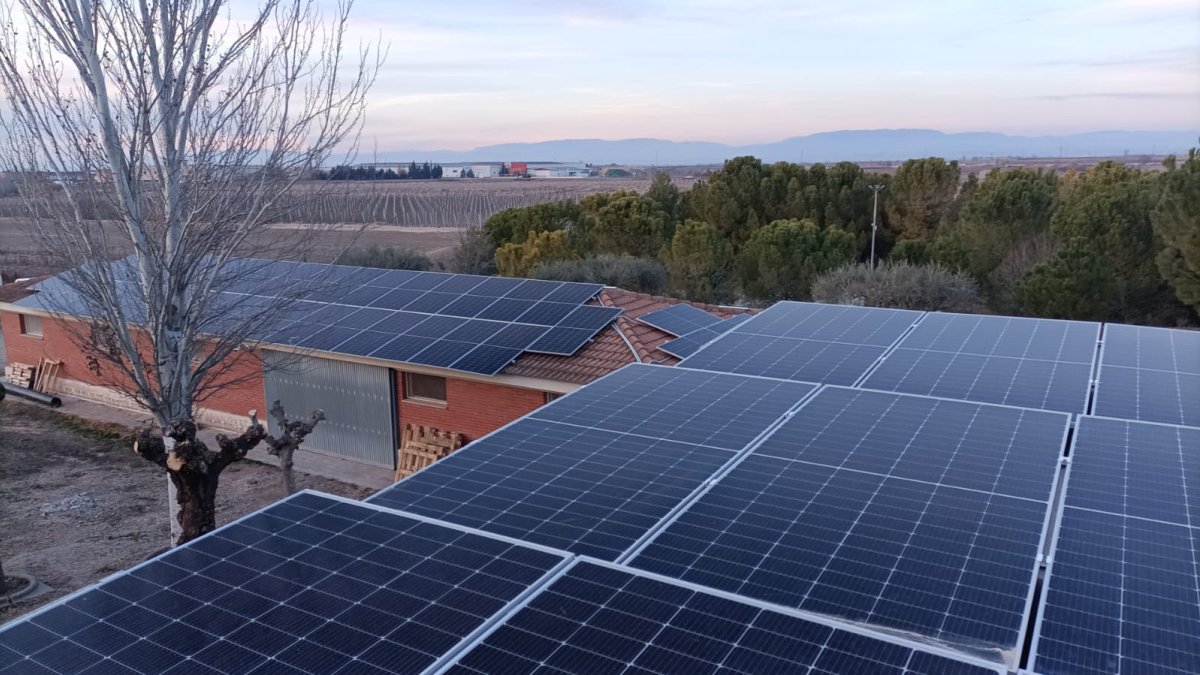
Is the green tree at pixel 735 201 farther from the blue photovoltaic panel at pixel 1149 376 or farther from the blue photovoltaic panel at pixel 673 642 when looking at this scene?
the blue photovoltaic panel at pixel 673 642

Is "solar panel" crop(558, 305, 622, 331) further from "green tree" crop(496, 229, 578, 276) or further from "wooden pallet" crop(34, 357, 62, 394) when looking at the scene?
"wooden pallet" crop(34, 357, 62, 394)

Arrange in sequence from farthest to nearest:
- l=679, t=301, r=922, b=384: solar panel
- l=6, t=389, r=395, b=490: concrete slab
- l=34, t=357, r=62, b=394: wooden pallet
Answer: l=34, t=357, r=62, b=394: wooden pallet → l=6, t=389, r=395, b=490: concrete slab → l=679, t=301, r=922, b=384: solar panel

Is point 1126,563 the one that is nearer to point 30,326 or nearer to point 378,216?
point 30,326

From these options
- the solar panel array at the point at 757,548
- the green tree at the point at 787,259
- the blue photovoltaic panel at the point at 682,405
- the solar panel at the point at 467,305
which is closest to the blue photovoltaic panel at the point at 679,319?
the solar panel at the point at 467,305

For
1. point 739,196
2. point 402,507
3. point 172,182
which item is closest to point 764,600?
point 402,507

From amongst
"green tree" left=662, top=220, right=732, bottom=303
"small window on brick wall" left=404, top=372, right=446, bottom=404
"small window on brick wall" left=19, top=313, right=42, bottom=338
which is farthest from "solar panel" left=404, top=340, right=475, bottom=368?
"small window on brick wall" left=19, top=313, right=42, bottom=338

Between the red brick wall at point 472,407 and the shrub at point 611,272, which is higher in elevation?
the shrub at point 611,272

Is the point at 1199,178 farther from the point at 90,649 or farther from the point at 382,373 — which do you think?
the point at 90,649
